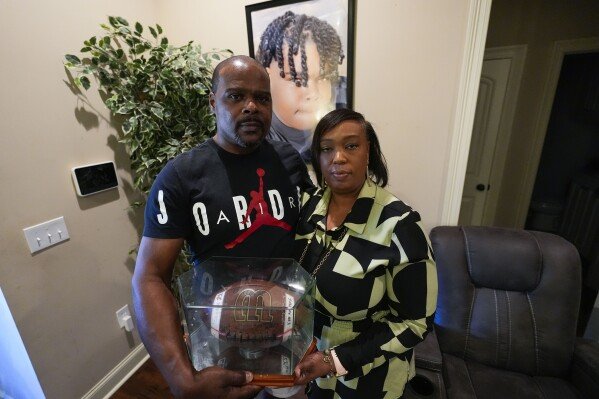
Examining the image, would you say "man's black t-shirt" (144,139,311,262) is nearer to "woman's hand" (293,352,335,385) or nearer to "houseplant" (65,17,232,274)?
"woman's hand" (293,352,335,385)

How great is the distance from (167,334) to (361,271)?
0.51 metres

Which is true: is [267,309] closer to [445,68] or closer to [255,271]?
[255,271]

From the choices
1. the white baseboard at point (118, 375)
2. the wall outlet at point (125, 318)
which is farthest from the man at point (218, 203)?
the white baseboard at point (118, 375)

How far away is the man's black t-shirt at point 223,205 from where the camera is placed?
750mm

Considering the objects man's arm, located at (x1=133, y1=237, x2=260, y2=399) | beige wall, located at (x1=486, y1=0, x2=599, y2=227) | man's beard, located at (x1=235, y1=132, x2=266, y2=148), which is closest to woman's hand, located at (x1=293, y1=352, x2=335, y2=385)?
man's arm, located at (x1=133, y1=237, x2=260, y2=399)

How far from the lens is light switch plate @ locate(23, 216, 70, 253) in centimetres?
117

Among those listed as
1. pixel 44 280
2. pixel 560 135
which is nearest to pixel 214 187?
pixel 44 280

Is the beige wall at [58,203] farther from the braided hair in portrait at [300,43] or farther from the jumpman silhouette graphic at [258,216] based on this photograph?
the jumpman silhouette graphic at [258,216]

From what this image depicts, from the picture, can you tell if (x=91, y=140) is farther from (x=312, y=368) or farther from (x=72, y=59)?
(x=312, y=368)

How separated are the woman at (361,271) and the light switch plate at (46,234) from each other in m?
1.19

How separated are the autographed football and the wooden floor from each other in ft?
4.58

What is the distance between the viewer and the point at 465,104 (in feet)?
4.24

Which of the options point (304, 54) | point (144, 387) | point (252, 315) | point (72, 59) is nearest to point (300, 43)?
point (304, 54)

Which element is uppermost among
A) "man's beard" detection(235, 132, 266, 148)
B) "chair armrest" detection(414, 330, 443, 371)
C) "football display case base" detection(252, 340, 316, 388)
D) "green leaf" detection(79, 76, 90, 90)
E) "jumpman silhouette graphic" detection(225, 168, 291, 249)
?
"green leaf" detection(79, 76, 90, 90)
